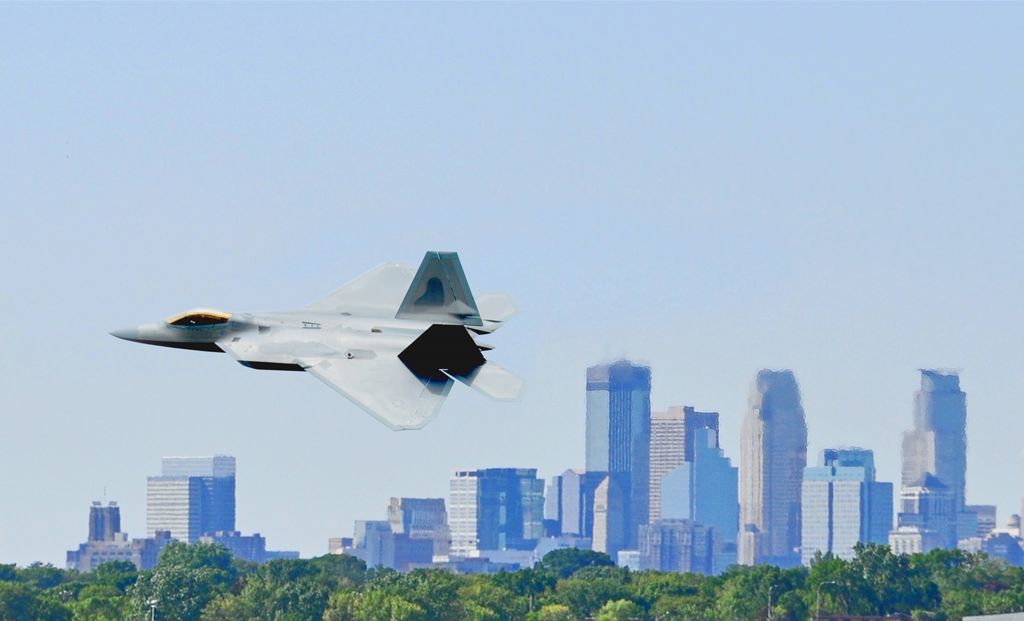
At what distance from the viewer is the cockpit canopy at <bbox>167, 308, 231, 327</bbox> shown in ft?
310

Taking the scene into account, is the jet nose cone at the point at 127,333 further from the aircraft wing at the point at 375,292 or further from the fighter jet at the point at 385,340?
the aircraft wing at the point at 375,292

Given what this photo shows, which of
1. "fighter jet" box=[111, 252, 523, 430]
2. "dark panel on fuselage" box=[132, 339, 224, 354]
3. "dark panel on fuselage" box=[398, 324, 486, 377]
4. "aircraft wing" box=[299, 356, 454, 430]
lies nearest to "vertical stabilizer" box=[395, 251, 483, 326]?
"fighter jet" box=[111, 252, 523, 430]

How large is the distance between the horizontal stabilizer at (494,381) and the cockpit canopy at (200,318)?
1016 centimetres

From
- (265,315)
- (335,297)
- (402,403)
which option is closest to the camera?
(402,403)

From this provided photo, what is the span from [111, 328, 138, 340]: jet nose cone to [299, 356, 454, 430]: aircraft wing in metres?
9.29

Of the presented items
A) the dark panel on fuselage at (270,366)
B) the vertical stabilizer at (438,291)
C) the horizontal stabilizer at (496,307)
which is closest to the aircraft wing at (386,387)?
the dark panel on fuselage at (270,366)

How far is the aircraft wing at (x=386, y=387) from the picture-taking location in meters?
85.4

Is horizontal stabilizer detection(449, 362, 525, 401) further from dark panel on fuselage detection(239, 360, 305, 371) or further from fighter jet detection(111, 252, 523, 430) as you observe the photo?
dark panel on fuselage detection(239, 360, 305, 371)

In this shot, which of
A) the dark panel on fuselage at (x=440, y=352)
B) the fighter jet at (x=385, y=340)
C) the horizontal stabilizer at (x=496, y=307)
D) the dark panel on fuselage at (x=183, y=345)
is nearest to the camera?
the fighter jet at (x=385, y=340)

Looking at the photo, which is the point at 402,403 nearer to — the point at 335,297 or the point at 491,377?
the point at 491,377

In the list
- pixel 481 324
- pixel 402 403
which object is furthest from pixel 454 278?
pixel 402 403

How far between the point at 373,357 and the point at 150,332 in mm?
11139

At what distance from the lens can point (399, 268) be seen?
341 ft

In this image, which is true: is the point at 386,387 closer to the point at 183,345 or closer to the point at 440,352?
the point at 440,352
